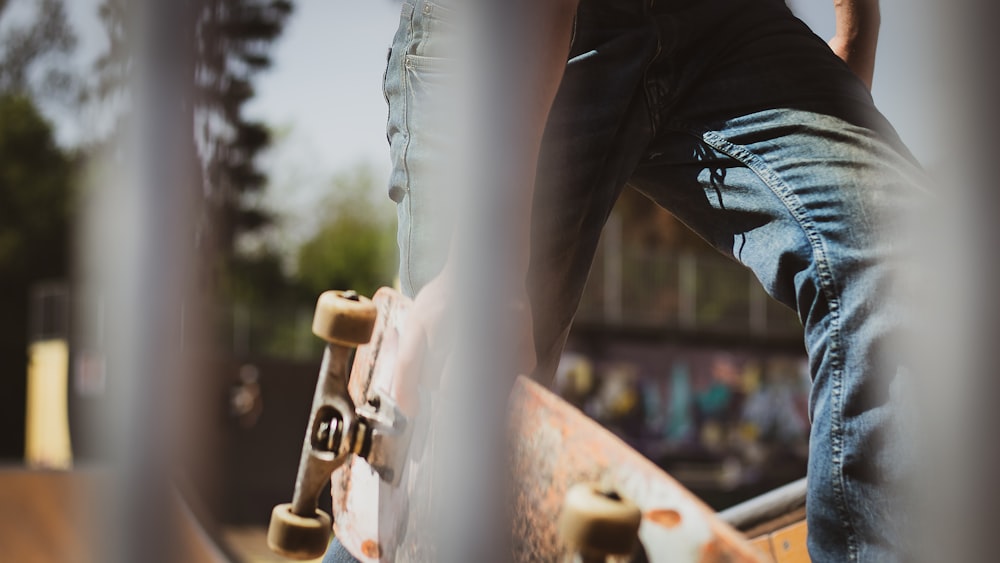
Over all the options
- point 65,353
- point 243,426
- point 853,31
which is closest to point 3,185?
point 65,353

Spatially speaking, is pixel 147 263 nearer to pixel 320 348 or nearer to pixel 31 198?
pixel 320 348

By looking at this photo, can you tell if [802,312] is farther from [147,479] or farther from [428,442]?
[147,479]

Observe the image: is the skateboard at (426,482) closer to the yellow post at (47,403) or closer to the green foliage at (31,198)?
the yellow post at (47,403)

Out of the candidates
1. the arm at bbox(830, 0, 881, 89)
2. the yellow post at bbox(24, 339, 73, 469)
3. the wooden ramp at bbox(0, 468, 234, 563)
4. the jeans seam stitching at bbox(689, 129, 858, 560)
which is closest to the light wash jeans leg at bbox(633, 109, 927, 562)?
the jeans seam stitching at bbox(689, 129, 858, 560)

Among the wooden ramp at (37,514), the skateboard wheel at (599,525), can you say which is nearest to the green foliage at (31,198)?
the wooden ramp at (37,514)

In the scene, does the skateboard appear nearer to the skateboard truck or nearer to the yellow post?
the skateboard truck

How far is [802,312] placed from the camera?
0.74 meters

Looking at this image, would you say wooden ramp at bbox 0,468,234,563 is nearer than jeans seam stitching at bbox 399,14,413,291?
No

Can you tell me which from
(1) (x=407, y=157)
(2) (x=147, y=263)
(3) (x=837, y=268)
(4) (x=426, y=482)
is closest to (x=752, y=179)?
(3) (x=837, y=268)

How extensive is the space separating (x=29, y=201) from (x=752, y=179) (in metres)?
19.9

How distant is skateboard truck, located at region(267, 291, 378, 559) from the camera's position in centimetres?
60

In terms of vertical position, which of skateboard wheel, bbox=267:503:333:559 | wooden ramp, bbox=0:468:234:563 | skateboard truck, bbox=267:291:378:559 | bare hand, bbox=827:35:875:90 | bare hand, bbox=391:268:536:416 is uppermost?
bare hand, bbox=827:35:875:90

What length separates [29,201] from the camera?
18406 mm

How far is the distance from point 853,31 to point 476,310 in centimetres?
60
